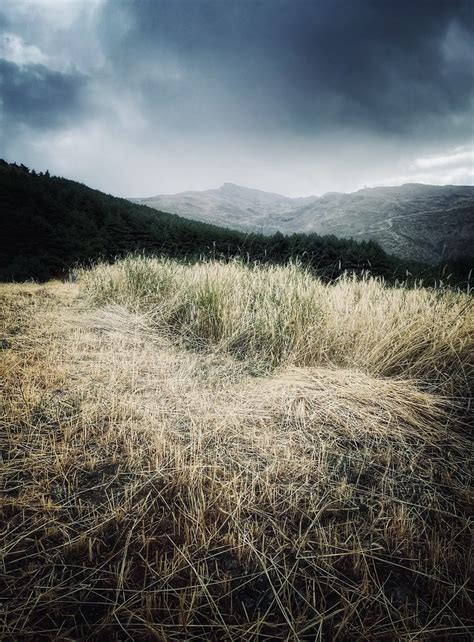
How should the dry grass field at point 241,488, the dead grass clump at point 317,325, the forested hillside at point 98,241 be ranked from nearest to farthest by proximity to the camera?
the dry grass field at point 241,488 < the dead grass clump at point 317,325 < the forested hillside at point 98,241

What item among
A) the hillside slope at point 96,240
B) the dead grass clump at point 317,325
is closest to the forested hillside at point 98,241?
the hillside slope at point 96,240

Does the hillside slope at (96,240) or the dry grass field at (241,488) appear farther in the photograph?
the hillside slope at (96,240)

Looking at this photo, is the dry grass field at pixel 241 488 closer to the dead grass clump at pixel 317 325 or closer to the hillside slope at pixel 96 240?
the dead grass clump at pixel 317 325

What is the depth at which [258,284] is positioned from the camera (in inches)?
138

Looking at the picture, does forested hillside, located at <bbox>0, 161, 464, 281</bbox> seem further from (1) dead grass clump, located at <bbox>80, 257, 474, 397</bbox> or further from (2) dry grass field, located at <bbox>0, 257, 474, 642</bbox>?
(2) dry grass field, located at <bbox>0, 257, 474, 642</bbox>

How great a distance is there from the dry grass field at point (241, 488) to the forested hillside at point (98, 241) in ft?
16.7

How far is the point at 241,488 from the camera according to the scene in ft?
3.56

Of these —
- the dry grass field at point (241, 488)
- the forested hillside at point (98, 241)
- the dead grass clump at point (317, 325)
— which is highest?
the forested hillside at point (98, 241)

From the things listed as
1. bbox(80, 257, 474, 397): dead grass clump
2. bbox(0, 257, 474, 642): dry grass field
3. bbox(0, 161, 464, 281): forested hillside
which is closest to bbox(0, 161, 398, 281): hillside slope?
bbox(0, 161, 464, 281): forested hillside

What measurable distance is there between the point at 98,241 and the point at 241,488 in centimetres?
827

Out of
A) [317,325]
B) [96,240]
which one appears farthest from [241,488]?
[96,240]

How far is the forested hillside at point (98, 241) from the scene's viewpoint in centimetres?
691

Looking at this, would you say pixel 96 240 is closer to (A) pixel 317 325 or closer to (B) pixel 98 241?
(B) pixel 98 241

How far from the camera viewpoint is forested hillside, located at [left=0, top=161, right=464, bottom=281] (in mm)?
6910
